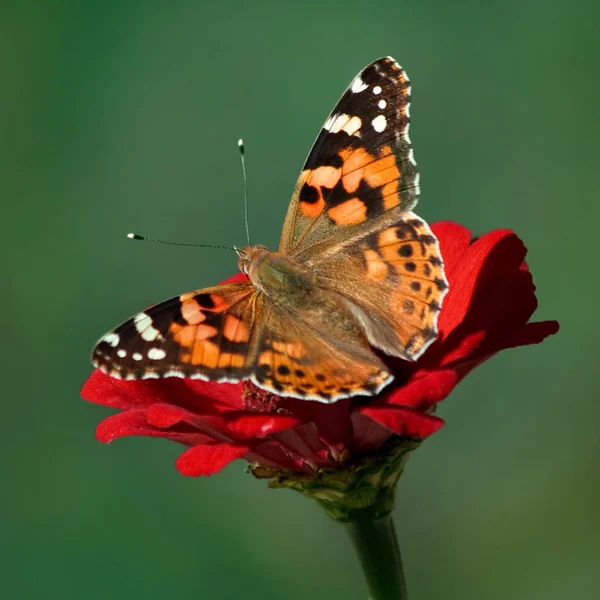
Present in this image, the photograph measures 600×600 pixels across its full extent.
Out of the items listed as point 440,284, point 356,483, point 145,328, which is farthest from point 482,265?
point 145,328

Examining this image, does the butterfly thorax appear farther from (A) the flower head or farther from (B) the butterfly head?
(A) the flower head

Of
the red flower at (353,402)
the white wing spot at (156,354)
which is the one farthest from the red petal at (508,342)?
the white wing spot at (156,354)

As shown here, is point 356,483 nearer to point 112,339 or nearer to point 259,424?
point 259,424

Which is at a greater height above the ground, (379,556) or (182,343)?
(182,343)

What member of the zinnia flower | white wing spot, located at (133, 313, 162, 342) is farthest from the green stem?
white wing spot, located at (133, 313, 162, 342)

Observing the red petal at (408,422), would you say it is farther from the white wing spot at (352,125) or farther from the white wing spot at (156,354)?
the white wing spot at (352,125)

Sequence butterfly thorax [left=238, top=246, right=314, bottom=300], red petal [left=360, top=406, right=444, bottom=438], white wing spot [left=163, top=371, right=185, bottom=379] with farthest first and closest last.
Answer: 1. butterfly thorax [left=238, top=246, right=314, bottom=300]
2. white wing spot [left=163, top=371, right=185, bottom=379]
3. red petal [left=360, top=406, right=444, bottom=438]

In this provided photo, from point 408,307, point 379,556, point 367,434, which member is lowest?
point 379,556
